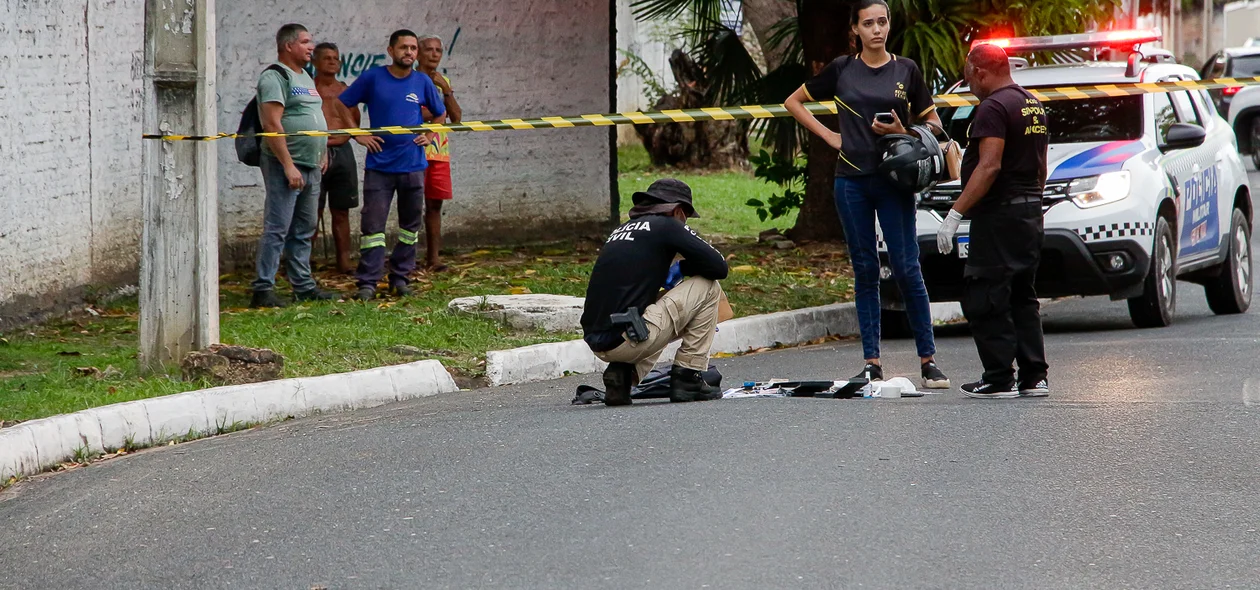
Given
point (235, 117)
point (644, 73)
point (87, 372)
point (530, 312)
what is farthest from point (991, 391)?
point (644, 73)

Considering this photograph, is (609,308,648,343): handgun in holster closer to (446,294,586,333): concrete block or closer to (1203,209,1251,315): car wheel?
(446,294,586,333): concrete block

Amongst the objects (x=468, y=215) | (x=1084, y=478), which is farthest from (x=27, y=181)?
(x=1084, y=478)

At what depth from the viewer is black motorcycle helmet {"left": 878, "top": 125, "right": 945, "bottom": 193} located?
24.0 ft

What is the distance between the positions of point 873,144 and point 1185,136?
9.87ft

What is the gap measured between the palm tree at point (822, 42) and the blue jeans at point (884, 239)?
5444mm

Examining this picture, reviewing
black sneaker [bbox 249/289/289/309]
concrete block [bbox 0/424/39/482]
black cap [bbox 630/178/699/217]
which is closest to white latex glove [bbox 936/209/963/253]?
black cap [bbox 630/178/699/217]

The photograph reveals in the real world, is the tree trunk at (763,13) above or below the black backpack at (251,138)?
above

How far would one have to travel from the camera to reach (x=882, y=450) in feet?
19.6

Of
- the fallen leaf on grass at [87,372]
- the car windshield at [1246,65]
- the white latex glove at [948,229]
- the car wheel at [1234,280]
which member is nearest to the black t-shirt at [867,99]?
the white latex glove at [948,229]

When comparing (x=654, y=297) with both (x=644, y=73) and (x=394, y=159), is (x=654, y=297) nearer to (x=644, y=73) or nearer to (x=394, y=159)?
(x=394, y=159)

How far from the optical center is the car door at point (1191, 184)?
10.4 metres

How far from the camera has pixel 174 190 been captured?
7945 mm

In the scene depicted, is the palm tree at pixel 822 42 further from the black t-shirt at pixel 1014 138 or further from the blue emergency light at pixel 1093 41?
the black t-shirt at pixel 1014 138

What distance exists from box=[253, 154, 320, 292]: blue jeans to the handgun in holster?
3.80 meters
